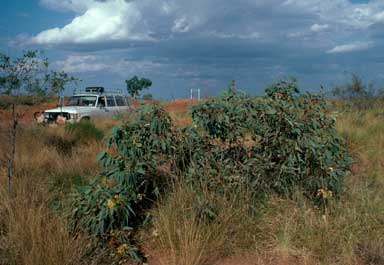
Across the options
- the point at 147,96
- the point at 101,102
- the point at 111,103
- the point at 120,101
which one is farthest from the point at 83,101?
the point at 147,96

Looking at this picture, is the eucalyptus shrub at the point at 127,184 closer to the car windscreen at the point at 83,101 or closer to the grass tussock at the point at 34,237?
the grass tussock at the point at 34,237

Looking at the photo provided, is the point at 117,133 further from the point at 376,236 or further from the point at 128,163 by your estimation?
the point at 376,236

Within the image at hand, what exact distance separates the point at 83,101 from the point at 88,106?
0.44 m

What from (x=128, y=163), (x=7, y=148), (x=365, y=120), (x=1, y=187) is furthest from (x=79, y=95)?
(x=128, y=163)

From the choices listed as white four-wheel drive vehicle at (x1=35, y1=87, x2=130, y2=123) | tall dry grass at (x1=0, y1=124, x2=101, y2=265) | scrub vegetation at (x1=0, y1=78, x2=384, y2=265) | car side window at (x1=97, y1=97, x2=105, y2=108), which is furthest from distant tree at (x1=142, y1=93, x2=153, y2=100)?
car side window at (x1=97, y1=97, x2=105, y2=108)

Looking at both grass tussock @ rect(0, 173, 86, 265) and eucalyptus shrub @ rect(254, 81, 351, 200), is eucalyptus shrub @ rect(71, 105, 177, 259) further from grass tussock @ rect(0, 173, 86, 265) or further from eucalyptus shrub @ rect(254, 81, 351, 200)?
eucalyptus shrub @ rect(254, 81, 351, 200)

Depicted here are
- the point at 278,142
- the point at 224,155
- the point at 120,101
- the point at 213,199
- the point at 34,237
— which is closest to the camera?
the point at 34,237

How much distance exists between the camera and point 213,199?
13.3 feet

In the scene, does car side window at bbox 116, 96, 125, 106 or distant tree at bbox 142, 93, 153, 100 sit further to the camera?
car side window at bbox 116, 96, 125, 106

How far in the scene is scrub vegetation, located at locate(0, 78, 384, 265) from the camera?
3596 mm

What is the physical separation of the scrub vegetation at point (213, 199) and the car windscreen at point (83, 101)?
37.3ft

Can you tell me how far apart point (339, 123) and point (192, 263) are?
289 inches

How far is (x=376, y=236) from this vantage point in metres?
3.84

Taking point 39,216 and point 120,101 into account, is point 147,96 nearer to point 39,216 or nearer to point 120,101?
point 39,216
